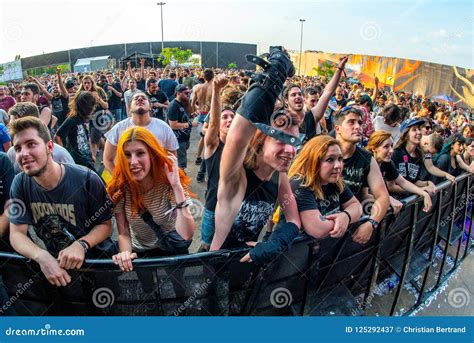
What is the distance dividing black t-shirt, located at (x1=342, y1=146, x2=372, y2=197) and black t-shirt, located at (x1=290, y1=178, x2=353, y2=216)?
0.33 metres

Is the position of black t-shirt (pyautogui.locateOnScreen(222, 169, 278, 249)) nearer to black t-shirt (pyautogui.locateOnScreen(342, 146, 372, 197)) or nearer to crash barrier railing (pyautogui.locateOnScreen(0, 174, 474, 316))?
crash barrier railing (pyautogui.locateOnScreen(0, 174, 474, 316))

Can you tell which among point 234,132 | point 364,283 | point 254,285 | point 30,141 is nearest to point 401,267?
point 364,283

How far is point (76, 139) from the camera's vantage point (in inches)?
168

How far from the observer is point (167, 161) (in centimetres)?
218

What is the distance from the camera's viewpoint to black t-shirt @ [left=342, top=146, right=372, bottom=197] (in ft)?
9.16

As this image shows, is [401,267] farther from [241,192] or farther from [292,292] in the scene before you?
[241,192]

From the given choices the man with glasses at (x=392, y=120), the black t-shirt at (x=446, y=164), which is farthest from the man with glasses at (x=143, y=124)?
the black t-shirt at (x=446, y=164)

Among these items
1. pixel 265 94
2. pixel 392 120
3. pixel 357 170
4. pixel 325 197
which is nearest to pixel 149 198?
pixel 265 94

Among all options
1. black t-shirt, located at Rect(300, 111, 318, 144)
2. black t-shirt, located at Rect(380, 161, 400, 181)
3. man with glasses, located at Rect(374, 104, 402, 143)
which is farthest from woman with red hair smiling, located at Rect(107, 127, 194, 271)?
man with glasses, located at Rect(374, 104, 402, 143)

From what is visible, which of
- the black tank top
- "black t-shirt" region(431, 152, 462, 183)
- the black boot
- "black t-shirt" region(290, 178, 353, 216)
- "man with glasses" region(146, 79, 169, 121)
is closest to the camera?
the black boot

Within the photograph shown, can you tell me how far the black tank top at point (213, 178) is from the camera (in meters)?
2.57

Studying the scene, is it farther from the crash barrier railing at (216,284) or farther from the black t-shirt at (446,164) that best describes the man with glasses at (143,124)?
the black t-shirt at (446,164)

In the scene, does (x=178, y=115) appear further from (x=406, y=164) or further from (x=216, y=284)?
(x=216, y=284)

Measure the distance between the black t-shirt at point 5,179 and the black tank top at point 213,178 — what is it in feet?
4.77
